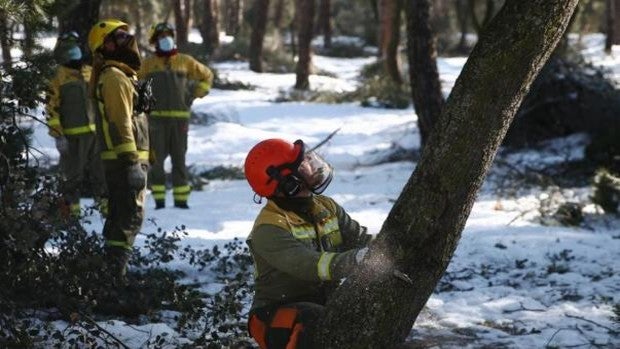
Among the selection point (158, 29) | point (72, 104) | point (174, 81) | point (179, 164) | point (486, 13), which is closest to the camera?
point (72, 104)

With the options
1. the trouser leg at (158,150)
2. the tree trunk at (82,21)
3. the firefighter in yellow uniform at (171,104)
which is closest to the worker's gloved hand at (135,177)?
the firefighter in yellow uniform at (171,104)

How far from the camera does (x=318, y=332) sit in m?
3.37

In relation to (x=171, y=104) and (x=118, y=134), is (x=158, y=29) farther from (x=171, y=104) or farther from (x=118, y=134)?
(x=118, y=134)

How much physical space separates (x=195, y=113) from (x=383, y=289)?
46.2ft

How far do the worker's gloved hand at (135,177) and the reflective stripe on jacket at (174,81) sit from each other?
10.8 ft

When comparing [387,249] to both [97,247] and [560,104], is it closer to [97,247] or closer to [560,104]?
[97,247]

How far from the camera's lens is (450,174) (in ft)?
10.2

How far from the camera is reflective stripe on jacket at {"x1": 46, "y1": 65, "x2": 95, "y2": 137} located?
28.1 feet

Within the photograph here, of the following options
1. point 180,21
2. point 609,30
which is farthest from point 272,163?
point 609,30

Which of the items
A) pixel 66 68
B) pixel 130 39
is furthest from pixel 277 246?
pixel 66 68

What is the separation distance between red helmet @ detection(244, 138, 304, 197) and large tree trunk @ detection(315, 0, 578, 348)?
2.05 feet

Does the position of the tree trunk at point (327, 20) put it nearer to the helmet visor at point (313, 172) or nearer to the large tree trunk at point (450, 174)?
the helmet visor at point (313, 172)

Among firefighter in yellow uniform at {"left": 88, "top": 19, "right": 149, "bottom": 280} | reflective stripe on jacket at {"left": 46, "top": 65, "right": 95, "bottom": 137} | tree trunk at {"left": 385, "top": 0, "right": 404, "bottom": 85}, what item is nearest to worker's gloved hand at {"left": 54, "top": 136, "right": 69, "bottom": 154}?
reflective stripe on jacket at {"left": 46, "top": 65, "right": 95, "bottom": 137}

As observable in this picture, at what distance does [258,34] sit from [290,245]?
21802mm
